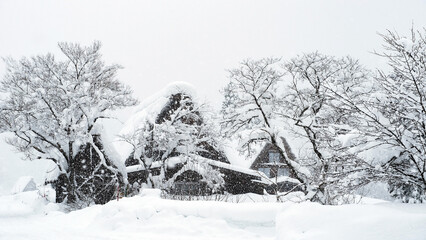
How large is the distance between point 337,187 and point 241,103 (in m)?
9.43

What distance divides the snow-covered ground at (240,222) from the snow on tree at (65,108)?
702 cm

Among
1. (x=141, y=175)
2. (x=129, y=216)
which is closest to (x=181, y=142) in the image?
(x=141, y=175)

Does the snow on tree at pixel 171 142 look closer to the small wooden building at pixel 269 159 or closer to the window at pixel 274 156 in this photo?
the small wooden building at pixel 269 159

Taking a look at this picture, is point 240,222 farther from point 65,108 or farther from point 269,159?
point 269,159

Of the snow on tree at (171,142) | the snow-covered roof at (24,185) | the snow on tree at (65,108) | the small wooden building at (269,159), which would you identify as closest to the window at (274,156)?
the small wooden building at (269,159)

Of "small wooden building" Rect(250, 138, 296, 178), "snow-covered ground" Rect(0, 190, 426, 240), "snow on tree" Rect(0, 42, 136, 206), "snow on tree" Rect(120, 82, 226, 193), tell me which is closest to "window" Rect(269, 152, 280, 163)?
"small wooden building" Rect(250, 138, 296, 178)

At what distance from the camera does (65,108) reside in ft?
60.7

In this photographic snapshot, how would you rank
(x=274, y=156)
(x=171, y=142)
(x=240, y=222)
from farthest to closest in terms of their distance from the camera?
1. (x=274, y=156)
2. (x=171, y=142)
3. (x=240, y=222)

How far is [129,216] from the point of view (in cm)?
891

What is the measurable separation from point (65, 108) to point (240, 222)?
47.7ft

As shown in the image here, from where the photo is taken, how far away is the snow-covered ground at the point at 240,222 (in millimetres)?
4324

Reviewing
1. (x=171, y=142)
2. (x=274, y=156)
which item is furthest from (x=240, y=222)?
(x=274, y=156)

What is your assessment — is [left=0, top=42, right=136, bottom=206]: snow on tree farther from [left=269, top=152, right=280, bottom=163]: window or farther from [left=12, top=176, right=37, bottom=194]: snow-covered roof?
[left=12, top=176, right=37, bottom=194]: snow-covered roof

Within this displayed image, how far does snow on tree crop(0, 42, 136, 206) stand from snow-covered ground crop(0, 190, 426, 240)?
7.02m
